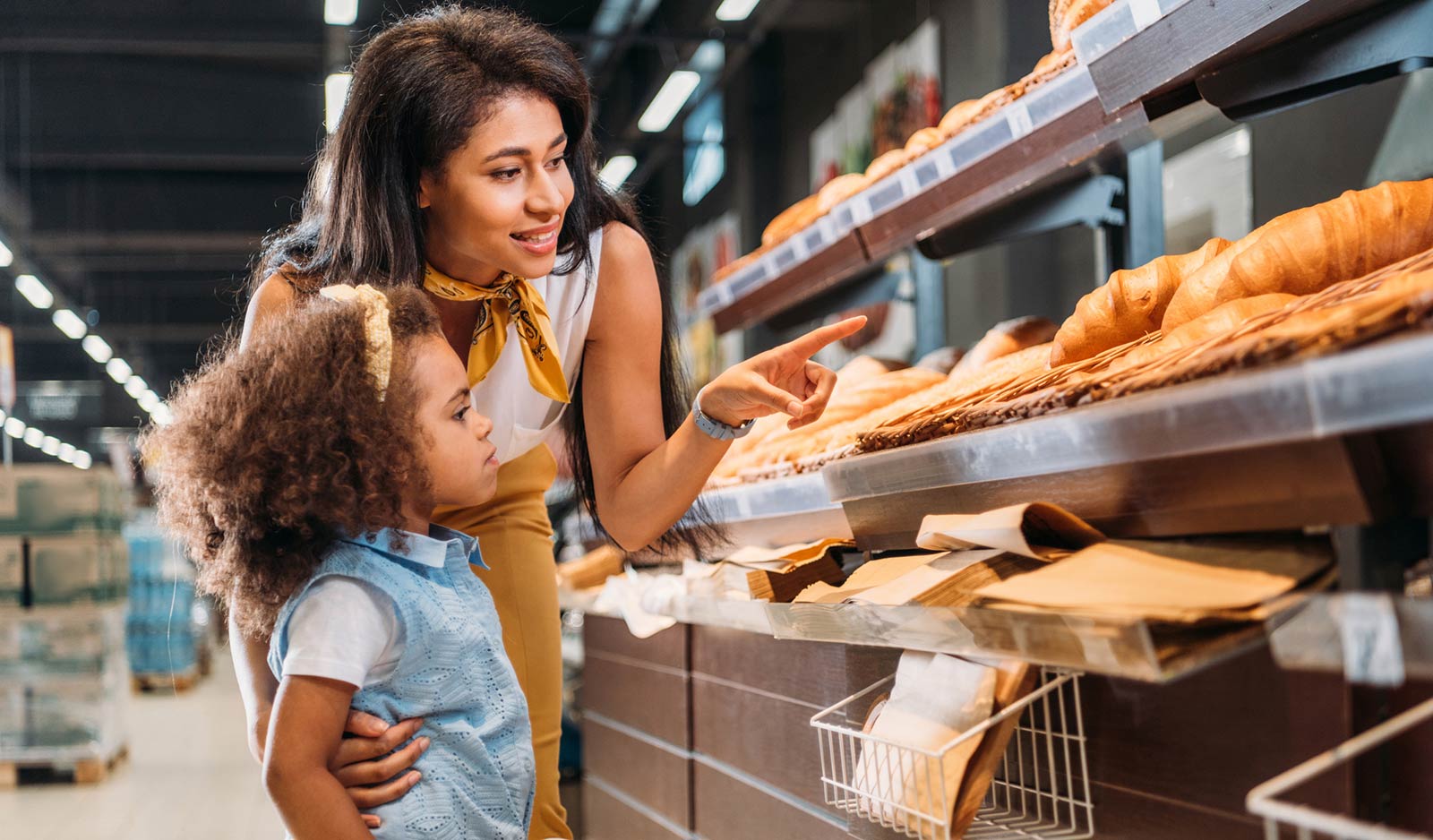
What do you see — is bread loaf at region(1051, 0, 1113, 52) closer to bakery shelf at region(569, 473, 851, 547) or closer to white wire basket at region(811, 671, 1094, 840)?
bakery shelf at region(569, 473, 851, 547)

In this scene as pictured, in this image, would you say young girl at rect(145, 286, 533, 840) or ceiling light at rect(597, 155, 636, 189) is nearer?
young girl at rect(145, 286, 533, 840)

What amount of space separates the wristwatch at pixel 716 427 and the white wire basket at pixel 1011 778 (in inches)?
16.1

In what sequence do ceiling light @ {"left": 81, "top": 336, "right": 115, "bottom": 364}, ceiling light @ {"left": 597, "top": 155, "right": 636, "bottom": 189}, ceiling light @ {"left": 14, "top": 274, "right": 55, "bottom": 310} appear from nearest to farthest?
1. ceiling light @ {"left": 597, "top": 155, "right": 636, "bottom": 189}
2. ceiling light @ {"left": 14, "top": 274, "right": 55, "bottom": 310}
3. ceiling light @ {"left": 81, "top": 336, "right": 115, "bottom": 364}

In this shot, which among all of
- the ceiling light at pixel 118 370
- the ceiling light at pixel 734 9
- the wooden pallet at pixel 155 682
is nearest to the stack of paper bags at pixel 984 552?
the ceiling light at pixel 734 9

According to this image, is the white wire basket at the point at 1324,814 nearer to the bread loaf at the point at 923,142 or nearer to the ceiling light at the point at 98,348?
the bread loaf at the point at 923,142

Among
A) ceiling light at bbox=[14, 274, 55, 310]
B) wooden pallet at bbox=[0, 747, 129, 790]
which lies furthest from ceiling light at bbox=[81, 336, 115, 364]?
wooden pallet at bbox=[0, 747, 129, 790]

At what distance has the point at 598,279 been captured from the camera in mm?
1847

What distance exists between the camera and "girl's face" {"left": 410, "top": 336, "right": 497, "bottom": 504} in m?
1.39

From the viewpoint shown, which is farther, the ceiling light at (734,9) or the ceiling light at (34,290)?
the ceiling light at (34,290)

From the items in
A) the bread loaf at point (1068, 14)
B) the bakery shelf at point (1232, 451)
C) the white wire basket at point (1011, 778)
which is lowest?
the white wire basket at point (1011, 778)

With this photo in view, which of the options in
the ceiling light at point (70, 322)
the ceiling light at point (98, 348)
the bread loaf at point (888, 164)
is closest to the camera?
the bread loaf at point (888, 164)

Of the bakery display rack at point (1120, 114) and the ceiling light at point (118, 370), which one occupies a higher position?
the ceiling light at point (118, 370)

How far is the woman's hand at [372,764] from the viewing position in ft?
4.11

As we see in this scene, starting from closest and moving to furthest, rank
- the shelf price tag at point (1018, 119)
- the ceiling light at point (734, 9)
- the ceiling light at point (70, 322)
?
1. the shelf price tag at point (1018, 119)
2. the ceiling light at point (734, 9)
3. the ceiling light at point (70, 322)
